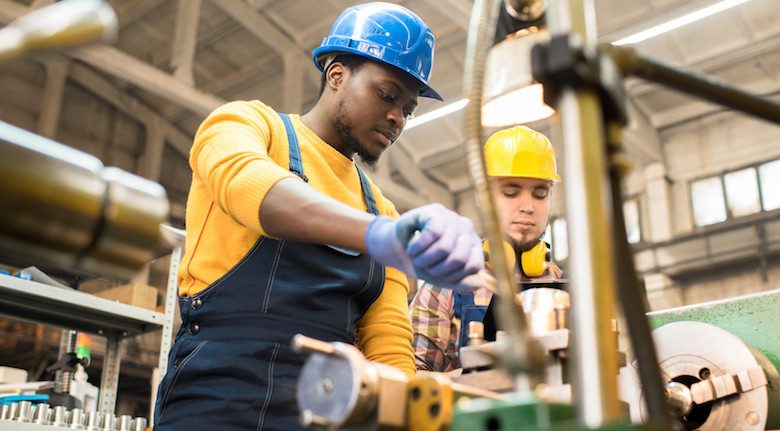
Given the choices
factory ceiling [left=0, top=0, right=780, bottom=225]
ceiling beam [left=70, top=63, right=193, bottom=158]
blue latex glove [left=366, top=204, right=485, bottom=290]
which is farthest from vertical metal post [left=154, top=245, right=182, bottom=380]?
ceiling beam [left=70, top=63, right=193, bottom=158]

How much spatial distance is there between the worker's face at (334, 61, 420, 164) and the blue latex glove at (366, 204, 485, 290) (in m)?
0.65

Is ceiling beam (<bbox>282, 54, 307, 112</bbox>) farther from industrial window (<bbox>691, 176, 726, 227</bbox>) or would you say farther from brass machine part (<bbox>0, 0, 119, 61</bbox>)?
brass machine part (<bbox>0, 0, 119, 61</bbox>)

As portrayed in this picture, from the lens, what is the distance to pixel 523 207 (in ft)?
7.40

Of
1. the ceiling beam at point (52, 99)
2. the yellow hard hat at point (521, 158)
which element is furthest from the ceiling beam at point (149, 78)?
the yellow hard hat at point (521, 158)

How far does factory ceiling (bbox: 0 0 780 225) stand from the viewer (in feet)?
20.5

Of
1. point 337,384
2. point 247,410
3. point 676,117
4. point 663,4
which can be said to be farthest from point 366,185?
point 676,117

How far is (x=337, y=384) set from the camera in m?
0.60

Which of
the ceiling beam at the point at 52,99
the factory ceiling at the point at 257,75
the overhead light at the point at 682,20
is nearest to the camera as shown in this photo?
the overhead light at the point at 682,20

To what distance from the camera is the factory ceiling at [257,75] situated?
20.5 ft

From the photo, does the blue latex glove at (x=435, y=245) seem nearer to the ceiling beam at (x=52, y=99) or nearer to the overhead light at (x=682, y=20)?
the overhead light at (x=682, y=20)

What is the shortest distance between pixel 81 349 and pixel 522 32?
243cm

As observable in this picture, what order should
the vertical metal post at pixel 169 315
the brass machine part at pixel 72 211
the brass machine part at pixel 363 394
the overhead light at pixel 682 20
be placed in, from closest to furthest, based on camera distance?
the brass machine part at pixel 72 211 → the brass machine part at pixel 363 394 → the vertical metal post at pixel 169 315 → the overhead light at pixel 682 20

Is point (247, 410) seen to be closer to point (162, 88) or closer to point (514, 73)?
point (514, 73)

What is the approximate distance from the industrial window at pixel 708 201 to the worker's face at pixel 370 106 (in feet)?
20.6
